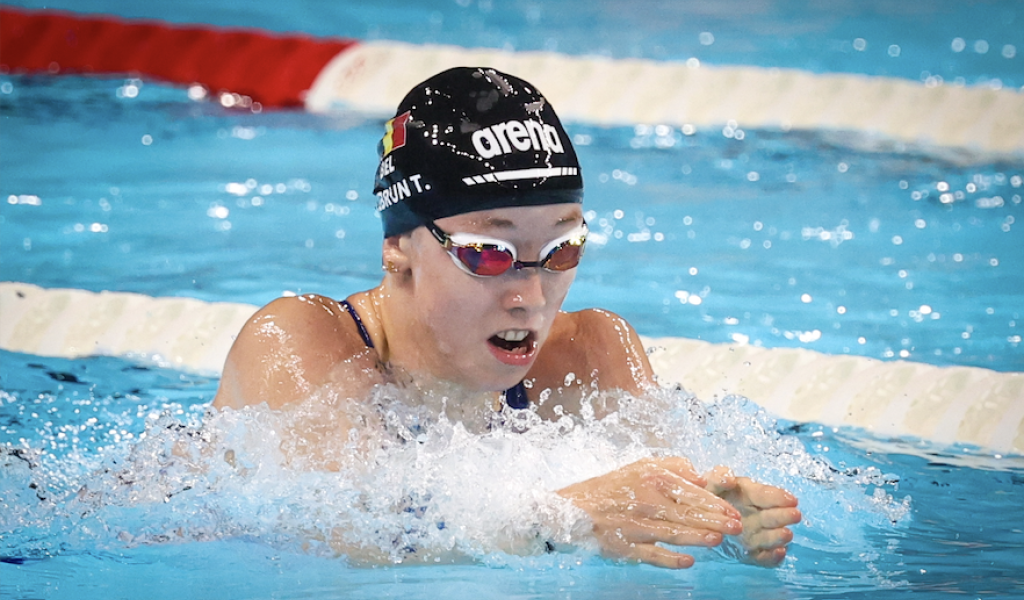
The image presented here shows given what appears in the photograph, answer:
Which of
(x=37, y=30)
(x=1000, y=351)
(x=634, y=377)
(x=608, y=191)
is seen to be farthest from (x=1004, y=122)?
(x=37, y=30)

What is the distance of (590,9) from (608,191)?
3.42 metres

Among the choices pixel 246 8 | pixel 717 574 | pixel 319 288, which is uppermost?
pixel 246 8

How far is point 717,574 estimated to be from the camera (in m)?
2.45

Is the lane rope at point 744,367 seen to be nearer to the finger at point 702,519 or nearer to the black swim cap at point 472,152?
the black swim cap at point 472,152

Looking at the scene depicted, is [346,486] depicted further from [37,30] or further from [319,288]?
[37,30]

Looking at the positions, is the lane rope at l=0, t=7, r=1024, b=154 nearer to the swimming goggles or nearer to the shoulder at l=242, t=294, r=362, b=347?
the shoulder at l=242, t=294, r=362, b=347

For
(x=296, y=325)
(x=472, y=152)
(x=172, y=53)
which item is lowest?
(x=296, y=325)

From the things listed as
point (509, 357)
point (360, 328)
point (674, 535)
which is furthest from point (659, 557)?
point (360, 328)

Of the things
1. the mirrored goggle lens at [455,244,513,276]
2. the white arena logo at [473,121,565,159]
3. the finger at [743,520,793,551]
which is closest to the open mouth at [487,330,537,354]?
the mirrored goggle lens at [455,244,513,276]

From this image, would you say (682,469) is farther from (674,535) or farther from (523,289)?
(523,289)

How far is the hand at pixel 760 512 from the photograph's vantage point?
85.1 inches

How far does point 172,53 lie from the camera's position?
23.6 ft

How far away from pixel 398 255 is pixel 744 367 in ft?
5.59

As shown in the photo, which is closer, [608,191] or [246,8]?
[608,191]
